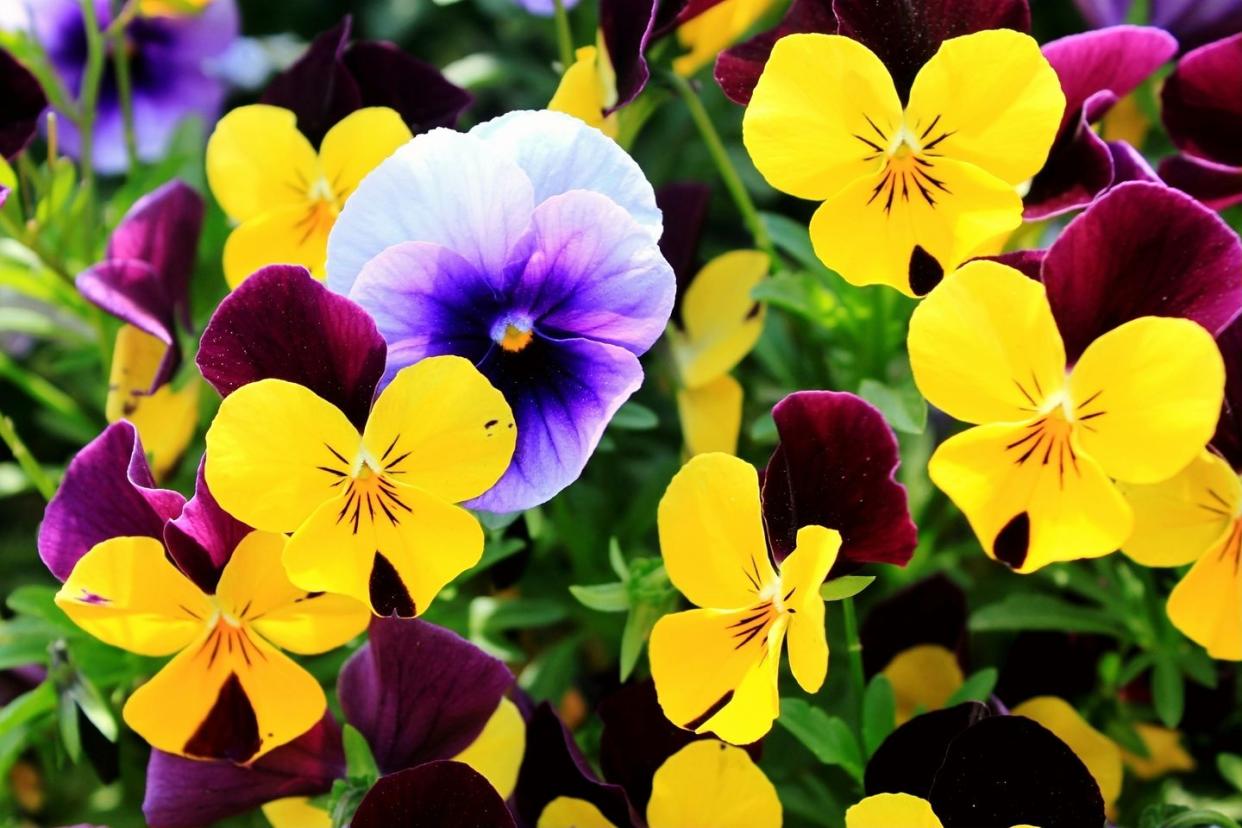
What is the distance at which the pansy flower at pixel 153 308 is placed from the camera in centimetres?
75

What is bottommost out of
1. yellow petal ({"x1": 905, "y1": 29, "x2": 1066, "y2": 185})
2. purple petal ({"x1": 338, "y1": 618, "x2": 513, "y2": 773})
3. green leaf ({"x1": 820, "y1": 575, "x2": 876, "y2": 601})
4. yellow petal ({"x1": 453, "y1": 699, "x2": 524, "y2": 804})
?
yellow petal ({"x1": 453, "y1": 699, "x2": 524, "y2": 804})

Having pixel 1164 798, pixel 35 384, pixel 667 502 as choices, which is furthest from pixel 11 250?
pixel 1164 798

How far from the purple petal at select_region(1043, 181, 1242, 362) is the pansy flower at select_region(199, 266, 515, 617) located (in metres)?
0.25

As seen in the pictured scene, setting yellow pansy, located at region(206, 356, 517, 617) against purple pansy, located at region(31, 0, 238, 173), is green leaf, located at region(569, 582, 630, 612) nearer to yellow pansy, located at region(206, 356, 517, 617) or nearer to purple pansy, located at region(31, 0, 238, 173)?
yellow pansy, located at region(206, 356, 517, 617)

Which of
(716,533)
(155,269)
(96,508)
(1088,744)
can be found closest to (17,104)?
(155,269)

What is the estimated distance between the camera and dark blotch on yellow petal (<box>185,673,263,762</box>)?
64cm

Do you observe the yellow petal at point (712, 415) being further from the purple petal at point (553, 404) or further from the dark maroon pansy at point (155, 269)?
the dark maroon pansy at point (155, 269)

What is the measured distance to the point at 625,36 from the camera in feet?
2.35

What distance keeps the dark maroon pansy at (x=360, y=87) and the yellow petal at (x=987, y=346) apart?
348mm

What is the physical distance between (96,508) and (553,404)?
23 centimetres

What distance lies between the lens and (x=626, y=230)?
0.58m

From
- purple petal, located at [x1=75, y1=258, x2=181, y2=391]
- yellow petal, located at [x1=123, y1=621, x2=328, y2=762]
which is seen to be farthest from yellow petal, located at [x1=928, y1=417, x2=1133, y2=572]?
purple petal, located at [x1=75, y1=258, x2=181, y2=391]

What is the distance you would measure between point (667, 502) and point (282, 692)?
213 mm

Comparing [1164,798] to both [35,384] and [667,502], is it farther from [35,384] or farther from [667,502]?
[35,384]
